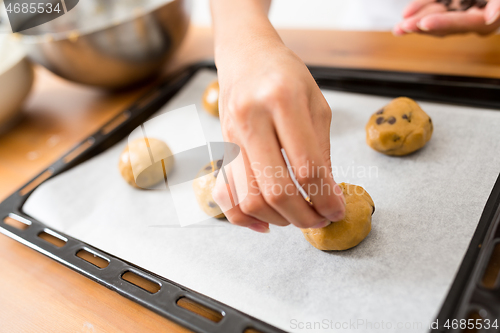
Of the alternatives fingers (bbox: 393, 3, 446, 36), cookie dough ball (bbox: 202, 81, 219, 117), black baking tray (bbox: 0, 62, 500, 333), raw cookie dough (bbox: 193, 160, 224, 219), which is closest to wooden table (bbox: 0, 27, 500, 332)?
black baking tray (bbox: 0, 62, 500, 333)

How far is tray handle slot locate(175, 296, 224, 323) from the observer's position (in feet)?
2.29

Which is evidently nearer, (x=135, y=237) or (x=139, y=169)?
(x=135, y=237)

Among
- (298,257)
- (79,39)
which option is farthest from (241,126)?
(79,39)

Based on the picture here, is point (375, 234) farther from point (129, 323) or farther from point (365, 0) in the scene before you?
point (365, 0)

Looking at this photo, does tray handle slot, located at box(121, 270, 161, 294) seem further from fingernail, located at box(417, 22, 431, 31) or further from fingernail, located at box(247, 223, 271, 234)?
fingernail, located at box(417, 22, 431, 31)

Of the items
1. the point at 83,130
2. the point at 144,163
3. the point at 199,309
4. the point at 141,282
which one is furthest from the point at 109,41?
the point at 199,309

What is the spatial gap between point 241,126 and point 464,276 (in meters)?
0.43

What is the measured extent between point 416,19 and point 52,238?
1.09 meters

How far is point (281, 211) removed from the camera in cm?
59

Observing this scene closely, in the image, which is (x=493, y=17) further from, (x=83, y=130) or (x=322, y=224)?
(x=83, y=130)

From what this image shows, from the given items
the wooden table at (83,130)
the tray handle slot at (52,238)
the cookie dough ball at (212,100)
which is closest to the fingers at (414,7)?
the wooden table at (83,130)

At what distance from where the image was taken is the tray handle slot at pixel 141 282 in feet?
2.52

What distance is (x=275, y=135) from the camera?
56 centimetres

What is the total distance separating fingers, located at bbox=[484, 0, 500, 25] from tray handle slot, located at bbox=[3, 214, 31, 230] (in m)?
1.24
